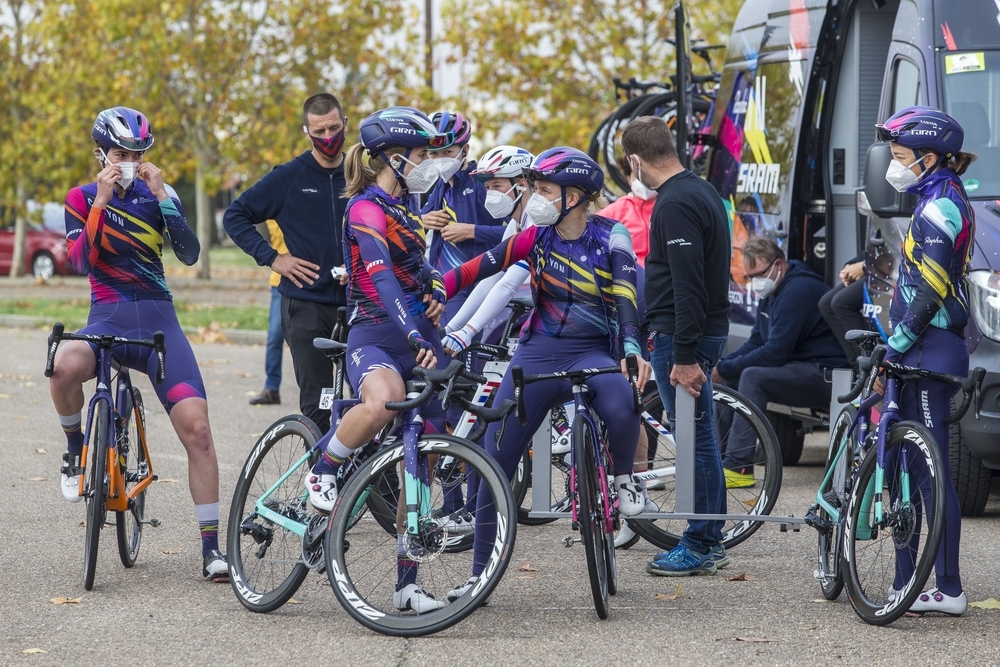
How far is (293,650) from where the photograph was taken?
492 cm

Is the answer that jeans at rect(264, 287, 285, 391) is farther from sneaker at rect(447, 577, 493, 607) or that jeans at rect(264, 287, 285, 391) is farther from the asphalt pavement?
sneaker at rect(447, 577, 493, 607)

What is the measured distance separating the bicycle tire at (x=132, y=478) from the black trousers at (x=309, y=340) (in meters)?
1.06

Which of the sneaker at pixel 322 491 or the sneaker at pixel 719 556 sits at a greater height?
the sneaker at pixel 322 491

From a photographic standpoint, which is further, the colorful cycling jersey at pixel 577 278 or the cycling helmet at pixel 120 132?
the cycling helmet at pixel 120 132

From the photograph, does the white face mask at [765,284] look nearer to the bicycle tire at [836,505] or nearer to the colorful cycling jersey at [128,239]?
the bicycle tire at [836,505]

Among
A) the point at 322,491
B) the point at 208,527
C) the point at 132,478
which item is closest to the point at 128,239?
the point at 132,478

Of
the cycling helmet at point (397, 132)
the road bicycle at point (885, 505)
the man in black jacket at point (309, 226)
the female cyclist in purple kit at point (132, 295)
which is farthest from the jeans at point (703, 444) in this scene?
the female cyclist in purple kit at point (132, 295)

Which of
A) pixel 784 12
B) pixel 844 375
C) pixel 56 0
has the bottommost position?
pixel 844 375

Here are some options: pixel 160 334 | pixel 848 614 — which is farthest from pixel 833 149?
pixel 160 334

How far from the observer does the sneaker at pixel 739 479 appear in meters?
6.76

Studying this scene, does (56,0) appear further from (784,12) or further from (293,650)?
(293,650)

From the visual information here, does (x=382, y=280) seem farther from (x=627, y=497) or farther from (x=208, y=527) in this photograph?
(x=208, y=527)

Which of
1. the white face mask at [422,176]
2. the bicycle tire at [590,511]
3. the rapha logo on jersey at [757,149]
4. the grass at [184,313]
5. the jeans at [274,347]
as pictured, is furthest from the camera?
the grass at [184,313]

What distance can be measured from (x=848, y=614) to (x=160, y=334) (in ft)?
9.62
